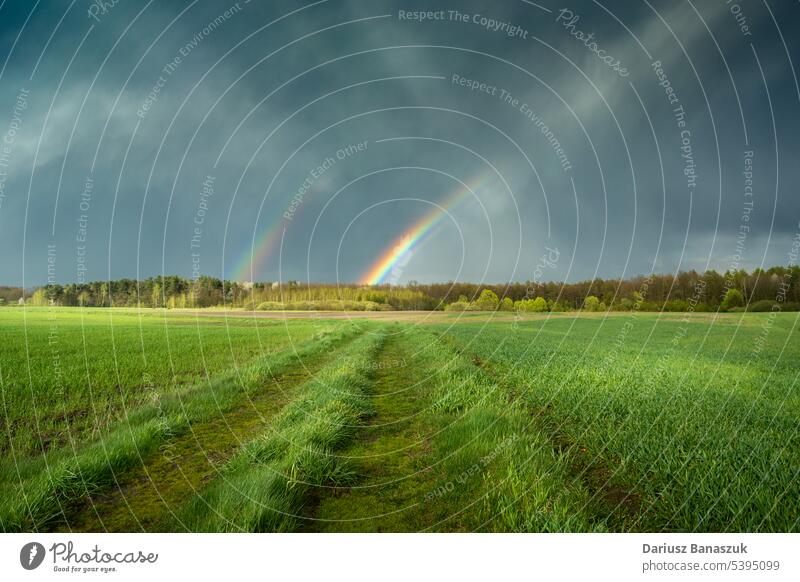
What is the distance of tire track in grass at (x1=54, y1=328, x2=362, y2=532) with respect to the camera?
4.40 m

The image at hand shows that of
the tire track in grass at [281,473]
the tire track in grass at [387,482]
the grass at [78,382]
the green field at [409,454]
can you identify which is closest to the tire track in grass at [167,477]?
the green field at [409,454]

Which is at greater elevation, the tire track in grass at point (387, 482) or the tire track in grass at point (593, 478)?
the tire track in grass at point (593, 478)

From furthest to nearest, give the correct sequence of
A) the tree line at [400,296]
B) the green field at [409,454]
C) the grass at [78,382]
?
the tree line at [400,296] < the grass at [78,382] < the green field at [409,454]

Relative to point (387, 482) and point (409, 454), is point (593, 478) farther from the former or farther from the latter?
point (387, 482)

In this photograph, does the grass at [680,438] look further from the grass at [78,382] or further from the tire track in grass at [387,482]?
the grass at [78,382]

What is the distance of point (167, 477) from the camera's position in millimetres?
5352

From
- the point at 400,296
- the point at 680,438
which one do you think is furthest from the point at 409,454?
the point at 400,296

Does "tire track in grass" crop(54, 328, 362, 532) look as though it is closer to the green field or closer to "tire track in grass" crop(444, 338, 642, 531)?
the green field

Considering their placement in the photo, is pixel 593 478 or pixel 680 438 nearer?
pixel 593 478

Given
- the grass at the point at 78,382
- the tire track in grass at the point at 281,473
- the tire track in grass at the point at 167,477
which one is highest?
the tire track in grass at the point at 281,473

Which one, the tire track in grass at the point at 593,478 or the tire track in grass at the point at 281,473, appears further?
the tire track in grass at the point at 593,478

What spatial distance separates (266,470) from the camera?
5.17m

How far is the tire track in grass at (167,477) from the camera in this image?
4.40 m
